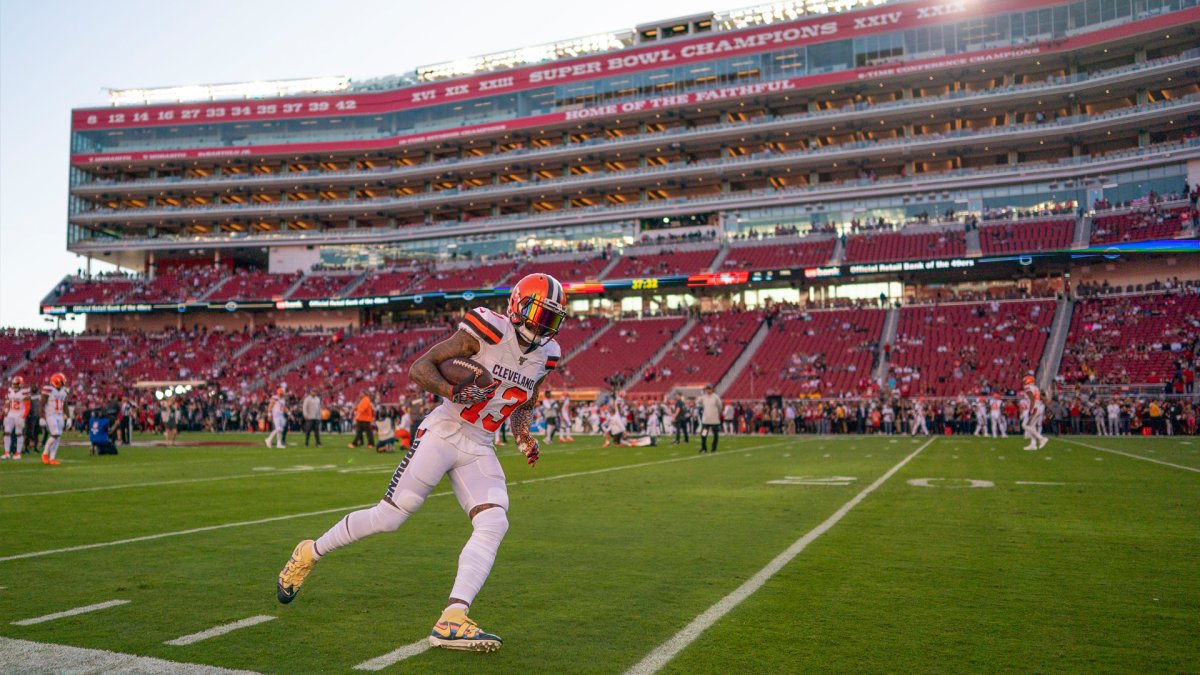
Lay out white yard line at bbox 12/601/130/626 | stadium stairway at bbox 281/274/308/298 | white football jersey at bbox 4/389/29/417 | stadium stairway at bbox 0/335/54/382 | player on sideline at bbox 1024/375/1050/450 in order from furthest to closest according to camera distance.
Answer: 1. stadium stairway at bbox 281/274/308/298
2. stadium stairway at bbox 0/335/54/382
3. player on sideline at bbox 1024/375/1050/450
4. white football jersey at bbox 4/389/29/417
5. white yard line at bbox 12/601/130/626

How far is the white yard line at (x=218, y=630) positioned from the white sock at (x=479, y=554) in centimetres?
127

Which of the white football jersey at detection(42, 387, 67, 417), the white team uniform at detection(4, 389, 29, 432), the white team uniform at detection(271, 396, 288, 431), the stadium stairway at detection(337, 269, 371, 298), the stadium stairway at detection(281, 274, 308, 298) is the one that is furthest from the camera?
the stadium stairway at detection(281, 274, 308, 298)

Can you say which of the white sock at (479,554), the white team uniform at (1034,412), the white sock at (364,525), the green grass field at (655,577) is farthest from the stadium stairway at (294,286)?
the white sock at (479,554)

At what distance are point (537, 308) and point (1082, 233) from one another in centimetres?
5123

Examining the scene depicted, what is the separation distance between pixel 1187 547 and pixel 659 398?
3549cm

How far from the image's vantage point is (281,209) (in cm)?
7112

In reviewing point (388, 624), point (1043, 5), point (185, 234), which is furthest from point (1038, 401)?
point (185, 234)

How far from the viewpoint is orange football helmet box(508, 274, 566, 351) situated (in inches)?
189

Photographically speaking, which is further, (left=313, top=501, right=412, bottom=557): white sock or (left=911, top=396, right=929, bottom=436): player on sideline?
(left=911, top=396, right=929, bottom=436): player on sideline

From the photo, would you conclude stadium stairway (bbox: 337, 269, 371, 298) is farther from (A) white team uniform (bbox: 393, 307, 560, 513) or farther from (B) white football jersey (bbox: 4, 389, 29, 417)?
(A) white team uniform (bbox: 393, 307, 560, 513)

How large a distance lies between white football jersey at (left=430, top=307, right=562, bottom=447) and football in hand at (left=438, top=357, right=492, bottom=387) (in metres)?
0.11

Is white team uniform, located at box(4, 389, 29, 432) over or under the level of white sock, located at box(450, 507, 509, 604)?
over

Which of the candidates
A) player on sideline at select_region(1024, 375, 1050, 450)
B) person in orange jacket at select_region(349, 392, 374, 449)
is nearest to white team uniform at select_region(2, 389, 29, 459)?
person in orange jacket at select_region(349, 392, 374, 449)

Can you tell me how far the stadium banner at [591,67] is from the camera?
177 feet
